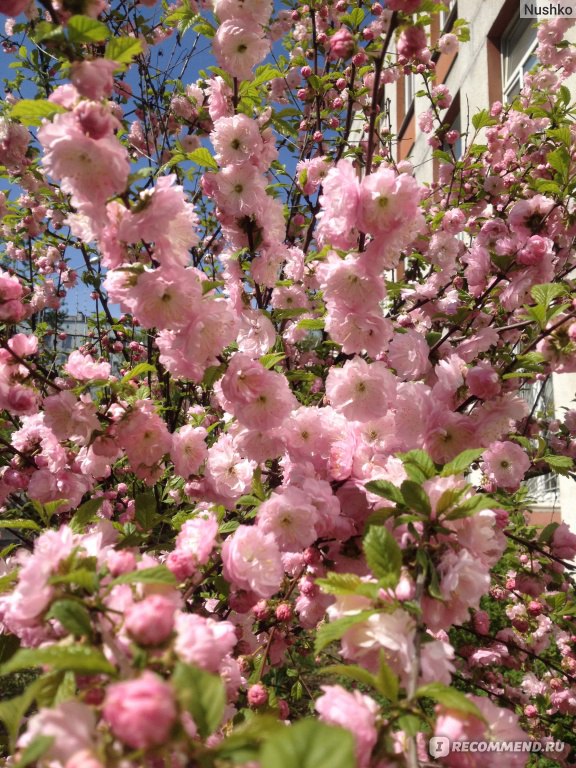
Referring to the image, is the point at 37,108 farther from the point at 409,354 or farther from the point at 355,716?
the point at 355,716

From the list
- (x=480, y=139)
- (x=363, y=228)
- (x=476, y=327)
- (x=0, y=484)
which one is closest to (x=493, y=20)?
(x=480, y=139)

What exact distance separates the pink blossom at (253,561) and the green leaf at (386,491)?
26 cm

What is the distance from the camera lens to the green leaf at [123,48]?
1.12 metres

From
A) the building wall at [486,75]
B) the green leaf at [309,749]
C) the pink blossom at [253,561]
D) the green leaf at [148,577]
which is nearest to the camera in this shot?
the green leaf at [309,749]

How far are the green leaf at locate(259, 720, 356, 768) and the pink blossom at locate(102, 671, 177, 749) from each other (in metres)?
0.11

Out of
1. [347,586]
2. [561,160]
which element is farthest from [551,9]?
[347,586]

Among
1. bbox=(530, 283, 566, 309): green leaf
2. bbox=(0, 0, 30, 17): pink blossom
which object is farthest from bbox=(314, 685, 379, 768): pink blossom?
bbox=(0, 0, 30, 17): pink blossom

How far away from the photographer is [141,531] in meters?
1.68

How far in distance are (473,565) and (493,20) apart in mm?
8978

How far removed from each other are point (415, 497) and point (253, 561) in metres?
0.41

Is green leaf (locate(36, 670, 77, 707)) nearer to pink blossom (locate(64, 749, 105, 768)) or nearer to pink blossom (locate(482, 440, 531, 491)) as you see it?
pink blossom (locate(64, 749, 105, 768))

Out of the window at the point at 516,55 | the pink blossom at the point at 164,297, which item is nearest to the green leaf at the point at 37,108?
the pink blossom at the point at 164,297

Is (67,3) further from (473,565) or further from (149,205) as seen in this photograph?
(473,565)

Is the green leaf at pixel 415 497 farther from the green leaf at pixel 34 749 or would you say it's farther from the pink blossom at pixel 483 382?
the green leaf at pixel 34 749
